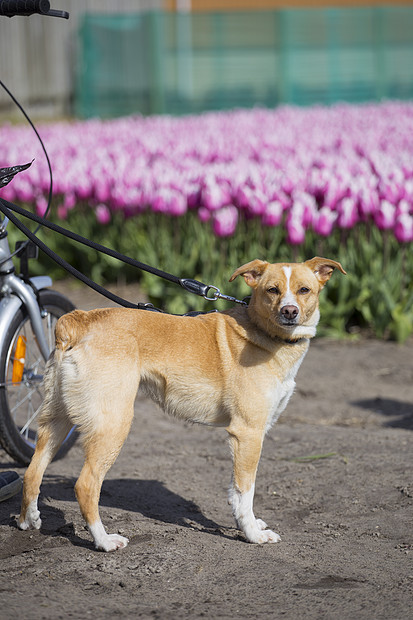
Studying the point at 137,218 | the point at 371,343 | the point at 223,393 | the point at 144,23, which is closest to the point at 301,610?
the point at 223,393

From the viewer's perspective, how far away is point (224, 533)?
402cm

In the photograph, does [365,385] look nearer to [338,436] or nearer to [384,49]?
[338,436]

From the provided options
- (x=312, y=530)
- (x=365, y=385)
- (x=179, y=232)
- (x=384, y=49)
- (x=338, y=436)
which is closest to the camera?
(x=312, y=530)

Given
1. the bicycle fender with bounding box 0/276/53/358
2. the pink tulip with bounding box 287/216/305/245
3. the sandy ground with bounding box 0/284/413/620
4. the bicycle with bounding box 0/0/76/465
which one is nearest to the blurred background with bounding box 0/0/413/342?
the pink tulip with bounding box 287/216/305/245

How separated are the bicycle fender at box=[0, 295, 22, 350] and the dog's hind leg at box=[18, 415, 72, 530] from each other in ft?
2.81

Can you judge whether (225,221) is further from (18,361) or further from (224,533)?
(224,533)

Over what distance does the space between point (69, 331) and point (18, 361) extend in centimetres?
124

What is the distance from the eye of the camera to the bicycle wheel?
4.57 metres

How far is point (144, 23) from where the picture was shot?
79.6ft

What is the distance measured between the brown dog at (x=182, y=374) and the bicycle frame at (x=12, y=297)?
2.97ft

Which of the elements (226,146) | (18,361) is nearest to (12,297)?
(18,361)

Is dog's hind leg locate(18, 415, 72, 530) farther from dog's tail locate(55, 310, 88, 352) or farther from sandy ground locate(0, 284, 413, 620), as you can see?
dog's tail locate(55, 310, 88, 352)

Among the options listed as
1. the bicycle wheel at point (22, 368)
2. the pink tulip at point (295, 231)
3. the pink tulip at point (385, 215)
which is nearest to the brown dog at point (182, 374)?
the bicycle wheel at point (22, 368)

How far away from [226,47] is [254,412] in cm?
2247
